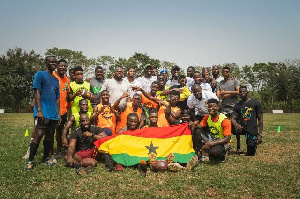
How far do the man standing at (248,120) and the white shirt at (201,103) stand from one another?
3.56ft

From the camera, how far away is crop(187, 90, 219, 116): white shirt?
28.6 feet

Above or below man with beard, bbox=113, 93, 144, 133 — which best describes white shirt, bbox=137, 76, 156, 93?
above

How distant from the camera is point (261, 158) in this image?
26.9ft

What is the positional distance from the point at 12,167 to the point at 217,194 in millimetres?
5200

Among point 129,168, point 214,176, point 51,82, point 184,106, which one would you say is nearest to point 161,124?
point 184,106

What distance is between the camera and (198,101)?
8742 mm

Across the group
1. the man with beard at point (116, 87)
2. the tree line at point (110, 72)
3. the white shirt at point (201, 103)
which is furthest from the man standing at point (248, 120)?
the tree line at point (110, 72)

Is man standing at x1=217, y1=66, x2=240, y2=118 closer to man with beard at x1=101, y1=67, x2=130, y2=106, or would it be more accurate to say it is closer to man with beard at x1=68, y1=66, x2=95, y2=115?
man with beard at x1=101, y1=67, x2=130, y2=106

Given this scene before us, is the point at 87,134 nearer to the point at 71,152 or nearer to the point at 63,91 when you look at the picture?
the point at 71,152

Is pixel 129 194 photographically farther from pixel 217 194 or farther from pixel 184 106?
pixel 184 106

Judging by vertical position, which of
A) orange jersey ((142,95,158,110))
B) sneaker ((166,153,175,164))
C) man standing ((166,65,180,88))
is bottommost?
sneaker ((166,153,175,164))

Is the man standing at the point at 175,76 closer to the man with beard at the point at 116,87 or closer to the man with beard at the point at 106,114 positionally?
the man with beard at the point at 116,87

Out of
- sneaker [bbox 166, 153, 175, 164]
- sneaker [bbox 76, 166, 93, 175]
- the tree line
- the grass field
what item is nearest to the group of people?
sneaker [bbox 76, 166, 93, 175]

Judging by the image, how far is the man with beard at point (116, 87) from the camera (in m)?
9.09
